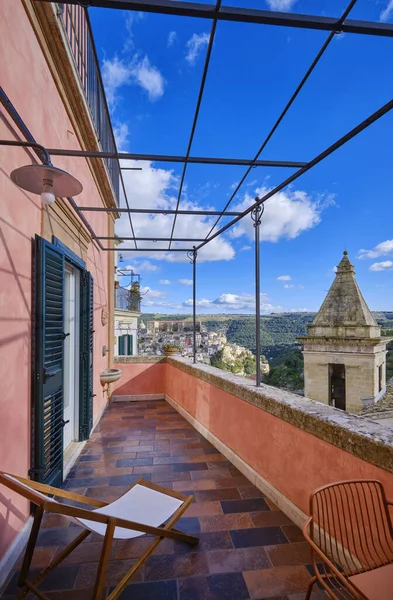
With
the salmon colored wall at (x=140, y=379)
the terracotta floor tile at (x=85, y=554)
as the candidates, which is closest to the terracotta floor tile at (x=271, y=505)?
the terracotta floor tile at (x=85, y=554)

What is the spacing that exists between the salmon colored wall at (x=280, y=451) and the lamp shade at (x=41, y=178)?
241 cm

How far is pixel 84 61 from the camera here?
12.4ft

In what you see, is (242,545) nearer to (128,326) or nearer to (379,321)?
(128,326)

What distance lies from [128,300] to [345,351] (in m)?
8.19

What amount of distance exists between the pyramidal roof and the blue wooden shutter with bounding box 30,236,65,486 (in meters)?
11.1

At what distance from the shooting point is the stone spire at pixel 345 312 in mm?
11305

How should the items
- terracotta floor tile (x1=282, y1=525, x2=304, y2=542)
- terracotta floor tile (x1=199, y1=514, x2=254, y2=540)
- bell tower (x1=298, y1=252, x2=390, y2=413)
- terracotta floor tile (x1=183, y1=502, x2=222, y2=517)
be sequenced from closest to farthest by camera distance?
terracotta floor tile (x1=282, y1=525, x2=304, y2=542), terracotta floor tile (x1=199, y1=514, x2=254, y2=540), terracotta floor tile (x1=183, y1=502, x2=222, y2=517), bell tower (x1=298, y1=252, x2=390, y2=413)

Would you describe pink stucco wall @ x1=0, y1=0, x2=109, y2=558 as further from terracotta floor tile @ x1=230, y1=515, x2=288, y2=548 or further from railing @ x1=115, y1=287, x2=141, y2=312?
railing @ x1=115, y1=287, x2=141, y2=312

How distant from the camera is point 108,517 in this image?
4.95 ft

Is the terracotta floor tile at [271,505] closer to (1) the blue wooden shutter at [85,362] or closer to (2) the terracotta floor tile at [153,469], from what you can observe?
(2) the terracotta floor tile at [153,469]

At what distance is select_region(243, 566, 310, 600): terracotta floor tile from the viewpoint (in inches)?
69.1

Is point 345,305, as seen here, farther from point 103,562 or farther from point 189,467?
point 103,562

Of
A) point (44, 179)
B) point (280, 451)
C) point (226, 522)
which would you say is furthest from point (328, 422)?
point (44, 179)

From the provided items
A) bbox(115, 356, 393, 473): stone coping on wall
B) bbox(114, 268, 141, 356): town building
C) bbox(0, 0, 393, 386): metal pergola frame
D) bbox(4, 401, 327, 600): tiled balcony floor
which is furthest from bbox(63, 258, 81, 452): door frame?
bbox(114, 268, 141, 356): town building
